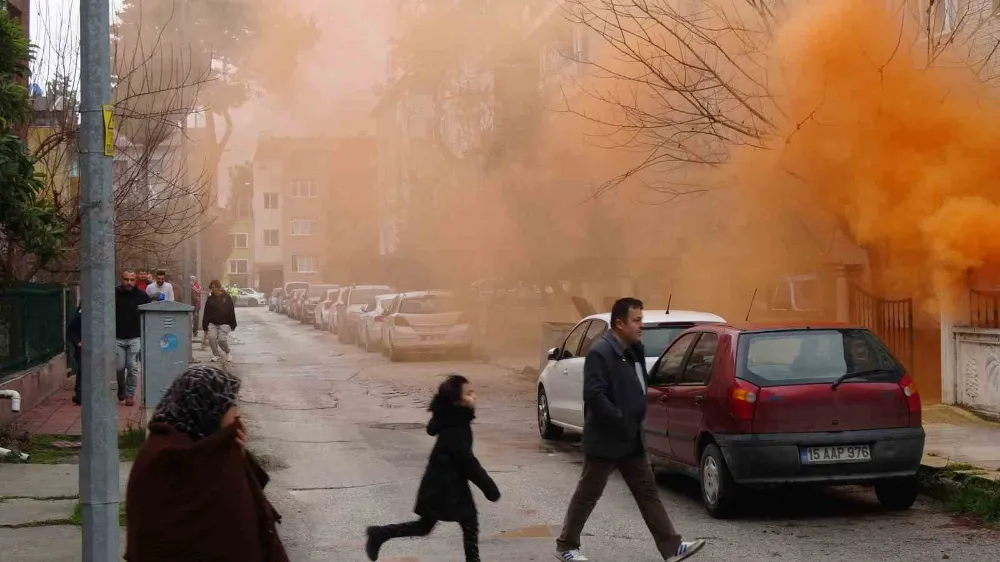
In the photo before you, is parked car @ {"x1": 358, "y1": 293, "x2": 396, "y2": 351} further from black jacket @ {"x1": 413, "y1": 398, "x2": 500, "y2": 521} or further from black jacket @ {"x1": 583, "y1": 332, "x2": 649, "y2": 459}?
black jacket @ {"x1": 413, "y1": 398, "x2": 500, "y2": 521}

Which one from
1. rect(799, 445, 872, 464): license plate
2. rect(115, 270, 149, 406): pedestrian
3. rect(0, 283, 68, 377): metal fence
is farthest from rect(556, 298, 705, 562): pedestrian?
rect(115, 270, 149, 406): pedestrian

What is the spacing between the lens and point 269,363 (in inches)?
998

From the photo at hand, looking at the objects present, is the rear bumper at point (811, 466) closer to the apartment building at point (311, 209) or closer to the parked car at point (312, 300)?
the parked car at point (312, 300)

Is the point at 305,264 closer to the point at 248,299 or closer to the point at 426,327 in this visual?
the point at 248,299

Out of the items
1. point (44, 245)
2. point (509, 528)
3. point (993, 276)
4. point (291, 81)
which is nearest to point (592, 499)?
point (509, 528)

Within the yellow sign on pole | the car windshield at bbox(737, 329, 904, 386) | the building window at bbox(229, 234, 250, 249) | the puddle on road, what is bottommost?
the puddle on road

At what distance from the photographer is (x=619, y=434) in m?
6.64

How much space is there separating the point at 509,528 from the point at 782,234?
491 inches

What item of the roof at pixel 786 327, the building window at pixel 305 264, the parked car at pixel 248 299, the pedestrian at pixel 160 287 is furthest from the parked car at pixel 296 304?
the roof at pixel 786 327

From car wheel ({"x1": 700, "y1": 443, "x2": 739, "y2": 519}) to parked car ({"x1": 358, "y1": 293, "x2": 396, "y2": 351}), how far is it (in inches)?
740

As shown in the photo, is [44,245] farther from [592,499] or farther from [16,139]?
[592,499]

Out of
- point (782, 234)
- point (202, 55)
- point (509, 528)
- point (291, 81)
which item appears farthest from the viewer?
point (291, 81)

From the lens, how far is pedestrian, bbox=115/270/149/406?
49.3 ft

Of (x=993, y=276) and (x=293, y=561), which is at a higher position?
(x=993, y=276)
